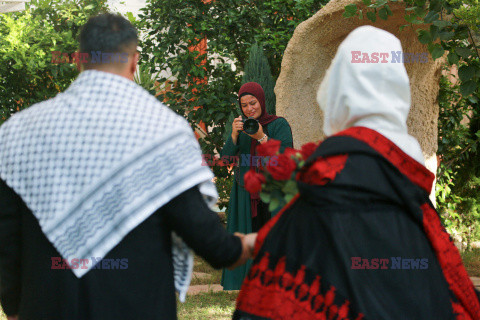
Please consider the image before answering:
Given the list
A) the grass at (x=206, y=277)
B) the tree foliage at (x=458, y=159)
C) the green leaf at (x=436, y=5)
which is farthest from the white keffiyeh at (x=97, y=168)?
the grass at (x=206, y=277)

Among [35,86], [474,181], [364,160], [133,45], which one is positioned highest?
[133,45]

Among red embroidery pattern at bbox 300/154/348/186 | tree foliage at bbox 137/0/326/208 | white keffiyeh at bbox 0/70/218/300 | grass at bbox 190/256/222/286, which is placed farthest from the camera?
tree foliage at bbox 137/0/326/208

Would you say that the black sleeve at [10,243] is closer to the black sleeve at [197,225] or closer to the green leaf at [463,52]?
the black sleeve at [197,225]

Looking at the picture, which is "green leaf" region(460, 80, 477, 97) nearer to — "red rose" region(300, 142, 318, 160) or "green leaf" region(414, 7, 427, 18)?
"green leaf" region(414, 7, 427, 18)

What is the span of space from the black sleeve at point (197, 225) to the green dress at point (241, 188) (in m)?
2.47

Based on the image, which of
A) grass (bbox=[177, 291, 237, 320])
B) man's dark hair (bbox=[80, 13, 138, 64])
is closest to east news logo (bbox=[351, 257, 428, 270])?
man's dark hair (bbox=[80, 13, 138, 64])

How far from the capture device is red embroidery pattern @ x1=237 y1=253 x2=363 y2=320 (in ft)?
5.44

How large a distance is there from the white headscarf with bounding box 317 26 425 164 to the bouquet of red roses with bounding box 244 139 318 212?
7.6 inches

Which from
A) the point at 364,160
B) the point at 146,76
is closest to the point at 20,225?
the point at 364,160

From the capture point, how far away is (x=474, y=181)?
20.9ft

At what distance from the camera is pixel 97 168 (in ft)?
5.10

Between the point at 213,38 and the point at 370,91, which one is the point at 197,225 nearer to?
the point at 370,91

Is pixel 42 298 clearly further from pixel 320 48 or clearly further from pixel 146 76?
pixel 146 76

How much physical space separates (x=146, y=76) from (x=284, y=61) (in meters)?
2.21
